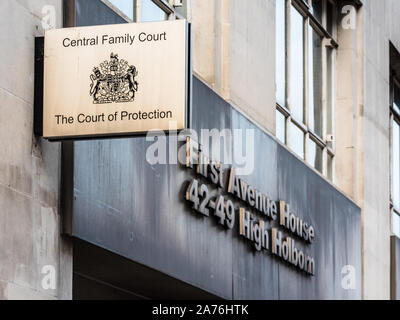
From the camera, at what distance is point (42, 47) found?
1026 cm

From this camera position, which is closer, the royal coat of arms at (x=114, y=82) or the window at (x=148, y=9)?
the royal coat of arms at (x=114, y=82)

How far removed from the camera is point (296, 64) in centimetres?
1909

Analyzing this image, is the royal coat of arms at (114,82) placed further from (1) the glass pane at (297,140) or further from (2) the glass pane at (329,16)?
(2) the glass pane at (329,16)

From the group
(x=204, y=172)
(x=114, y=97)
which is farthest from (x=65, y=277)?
(x=204, y=172)

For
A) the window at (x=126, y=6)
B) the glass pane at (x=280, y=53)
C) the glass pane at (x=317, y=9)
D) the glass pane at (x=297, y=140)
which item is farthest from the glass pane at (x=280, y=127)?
the window at (x=126, y=6)

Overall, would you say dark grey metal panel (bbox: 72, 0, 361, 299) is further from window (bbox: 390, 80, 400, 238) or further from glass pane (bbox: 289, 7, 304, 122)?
window (bbox: 390, 80, 400, 238)

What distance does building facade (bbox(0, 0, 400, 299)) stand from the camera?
10039 millimetres

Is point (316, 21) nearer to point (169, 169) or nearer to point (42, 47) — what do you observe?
point (169, 169)

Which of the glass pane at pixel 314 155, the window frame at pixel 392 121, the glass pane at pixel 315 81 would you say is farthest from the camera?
the window frame at pixel 392 121

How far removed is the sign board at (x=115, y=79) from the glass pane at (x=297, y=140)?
8.53 metres

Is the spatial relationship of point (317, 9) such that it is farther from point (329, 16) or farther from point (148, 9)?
point (148, 9)

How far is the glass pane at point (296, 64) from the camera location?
61.7ft

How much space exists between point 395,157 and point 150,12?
12490 mm
